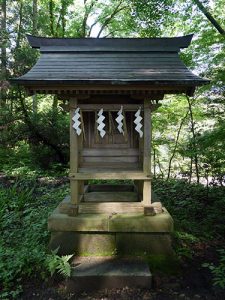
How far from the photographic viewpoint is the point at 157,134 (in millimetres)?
10414

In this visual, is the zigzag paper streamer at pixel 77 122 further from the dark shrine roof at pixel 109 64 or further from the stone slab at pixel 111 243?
the stone slab at pixel 111 243

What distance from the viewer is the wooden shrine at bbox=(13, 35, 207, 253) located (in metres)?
4.39

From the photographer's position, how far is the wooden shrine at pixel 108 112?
14.4ft

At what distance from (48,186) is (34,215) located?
2.85 metres

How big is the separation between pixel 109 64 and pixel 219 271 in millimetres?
3707

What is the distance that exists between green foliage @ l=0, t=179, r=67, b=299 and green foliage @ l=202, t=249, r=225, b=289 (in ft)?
7.89

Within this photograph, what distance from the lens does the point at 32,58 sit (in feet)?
38.2

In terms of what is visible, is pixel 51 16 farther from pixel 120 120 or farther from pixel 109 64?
pixel 120 120

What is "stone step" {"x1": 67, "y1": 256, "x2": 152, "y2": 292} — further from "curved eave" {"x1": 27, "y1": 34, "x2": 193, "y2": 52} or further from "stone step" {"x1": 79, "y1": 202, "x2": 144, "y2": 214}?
"curved eave" {"x1": 27, "y1": 34, "x2": 193, "y2": 52}

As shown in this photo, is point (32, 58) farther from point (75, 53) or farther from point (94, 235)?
point (94, 235)

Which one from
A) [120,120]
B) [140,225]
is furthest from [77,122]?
[140,225]

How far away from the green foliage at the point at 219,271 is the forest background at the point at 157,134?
797 millimetres

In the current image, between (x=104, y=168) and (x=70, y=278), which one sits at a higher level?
(x=104, y=168)

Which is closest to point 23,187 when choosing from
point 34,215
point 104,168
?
point 34,215
